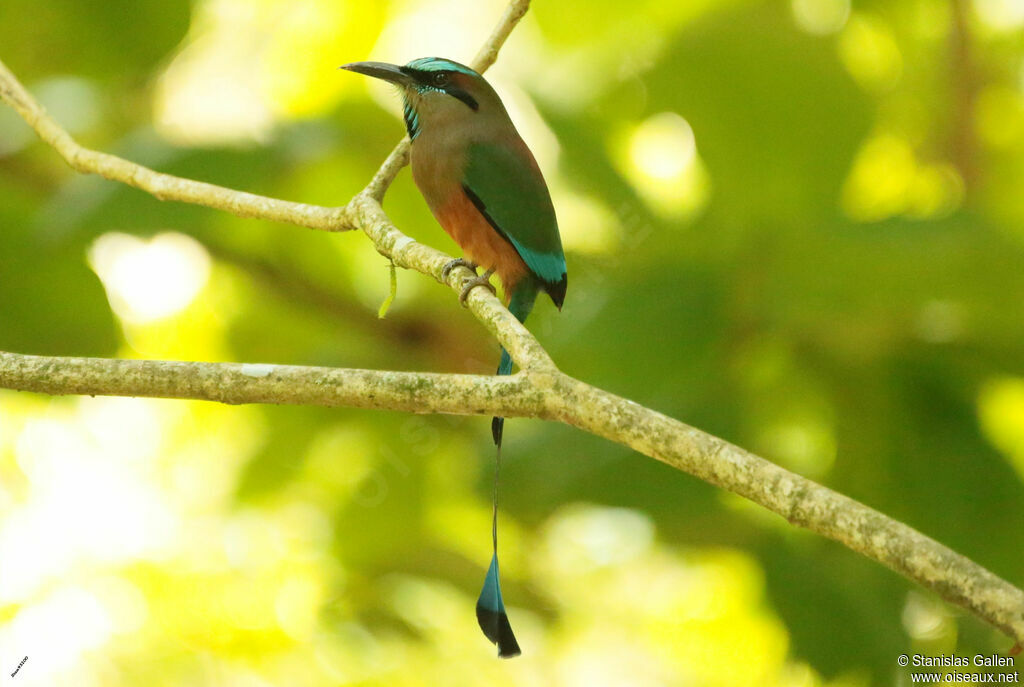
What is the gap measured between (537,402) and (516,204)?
1.14 meters

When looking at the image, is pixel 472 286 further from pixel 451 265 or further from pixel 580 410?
pixel 580 410

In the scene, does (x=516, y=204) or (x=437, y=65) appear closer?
(x=516, y=204)

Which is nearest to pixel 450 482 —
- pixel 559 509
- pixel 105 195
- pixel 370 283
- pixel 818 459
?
pixel 559 509

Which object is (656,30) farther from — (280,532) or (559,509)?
(280,532)

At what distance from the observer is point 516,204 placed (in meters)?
2.44

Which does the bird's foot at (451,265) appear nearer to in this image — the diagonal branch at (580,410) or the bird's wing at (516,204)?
the bird's wing at (516,204)

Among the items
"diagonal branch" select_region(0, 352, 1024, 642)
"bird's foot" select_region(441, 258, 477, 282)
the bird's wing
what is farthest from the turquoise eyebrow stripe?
"diagonal branch" select_region(0, 352, 1024, 642)

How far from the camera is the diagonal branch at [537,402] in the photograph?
1028 millimetres

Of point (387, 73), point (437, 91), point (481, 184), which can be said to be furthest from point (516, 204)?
point (387, 73)

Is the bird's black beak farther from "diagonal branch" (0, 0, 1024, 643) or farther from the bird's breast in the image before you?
"diagonal branch" (0, 0, 1024, 643)

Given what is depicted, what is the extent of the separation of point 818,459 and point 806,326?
63cm

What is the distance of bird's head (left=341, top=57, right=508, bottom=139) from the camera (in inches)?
98.7

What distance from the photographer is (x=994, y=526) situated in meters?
3.10

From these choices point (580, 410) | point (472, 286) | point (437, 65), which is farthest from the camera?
point (437, 65)
